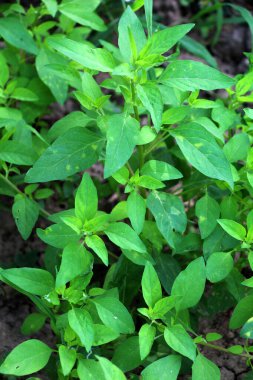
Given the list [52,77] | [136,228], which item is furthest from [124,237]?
[52,77]

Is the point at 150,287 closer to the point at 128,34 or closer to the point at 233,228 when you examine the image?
the point at 233,228

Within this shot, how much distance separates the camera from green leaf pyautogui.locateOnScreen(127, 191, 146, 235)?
6.23 ft

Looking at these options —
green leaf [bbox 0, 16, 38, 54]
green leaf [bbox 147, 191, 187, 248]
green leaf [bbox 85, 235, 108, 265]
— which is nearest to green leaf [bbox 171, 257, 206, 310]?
green leaf [bbox 147, 191, 187, 248]

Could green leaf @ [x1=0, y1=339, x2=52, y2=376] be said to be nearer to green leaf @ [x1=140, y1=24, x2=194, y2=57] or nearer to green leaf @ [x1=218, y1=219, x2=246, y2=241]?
green leaf @ [x1=218, y1=219, x2=246, y2=241]

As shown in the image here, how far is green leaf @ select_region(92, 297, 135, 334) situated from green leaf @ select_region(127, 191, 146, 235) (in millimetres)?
248

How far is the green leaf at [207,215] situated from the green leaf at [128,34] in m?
0.58

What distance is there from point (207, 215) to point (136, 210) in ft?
0.98

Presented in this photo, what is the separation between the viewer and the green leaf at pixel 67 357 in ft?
5.73

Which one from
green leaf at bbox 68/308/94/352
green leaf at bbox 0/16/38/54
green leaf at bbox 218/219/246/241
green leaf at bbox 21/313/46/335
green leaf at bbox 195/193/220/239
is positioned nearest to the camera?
green leaf at bbox 68/308/94/352

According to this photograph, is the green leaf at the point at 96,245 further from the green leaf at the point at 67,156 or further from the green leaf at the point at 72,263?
the green leaf at the point at 67,156

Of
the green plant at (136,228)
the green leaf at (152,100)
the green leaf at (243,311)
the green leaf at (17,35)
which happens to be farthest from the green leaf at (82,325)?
the green leaf at (17,35)

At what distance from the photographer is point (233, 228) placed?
195 centimetres

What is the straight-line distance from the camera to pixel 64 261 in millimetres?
1776

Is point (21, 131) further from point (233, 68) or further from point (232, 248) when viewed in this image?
point (233, 68)
